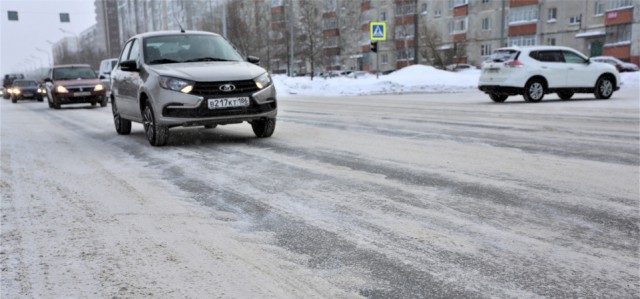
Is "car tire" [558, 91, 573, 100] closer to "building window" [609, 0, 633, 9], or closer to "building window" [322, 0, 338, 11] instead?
"building window" [609, 0, 633, 9]

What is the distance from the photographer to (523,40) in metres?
50.8

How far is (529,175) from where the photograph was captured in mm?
4504

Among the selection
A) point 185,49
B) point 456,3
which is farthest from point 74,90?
point 456,3

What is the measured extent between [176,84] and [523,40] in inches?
1983

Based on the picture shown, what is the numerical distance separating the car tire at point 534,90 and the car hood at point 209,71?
31.2 ft

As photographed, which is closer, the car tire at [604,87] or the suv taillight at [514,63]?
the suv taillight at [514,63]

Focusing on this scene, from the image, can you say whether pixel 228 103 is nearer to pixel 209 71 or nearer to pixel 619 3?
pixel 209 71

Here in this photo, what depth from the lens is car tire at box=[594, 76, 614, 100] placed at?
14768mm

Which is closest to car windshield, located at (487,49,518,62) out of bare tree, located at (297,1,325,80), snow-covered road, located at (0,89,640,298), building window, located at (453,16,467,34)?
snow-covered road, located at (0,89,640,298)

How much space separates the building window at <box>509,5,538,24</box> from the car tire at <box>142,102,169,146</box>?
1940 inches

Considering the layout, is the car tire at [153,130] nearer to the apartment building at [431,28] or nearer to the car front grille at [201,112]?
the car front grille at [201,112]

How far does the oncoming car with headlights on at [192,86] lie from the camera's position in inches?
255

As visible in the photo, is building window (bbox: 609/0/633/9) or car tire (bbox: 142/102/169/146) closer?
car tire (bbox: 142/102/169/146)

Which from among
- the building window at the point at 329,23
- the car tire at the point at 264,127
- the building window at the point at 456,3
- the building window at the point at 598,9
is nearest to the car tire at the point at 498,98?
the car tire at the point at 264,127
